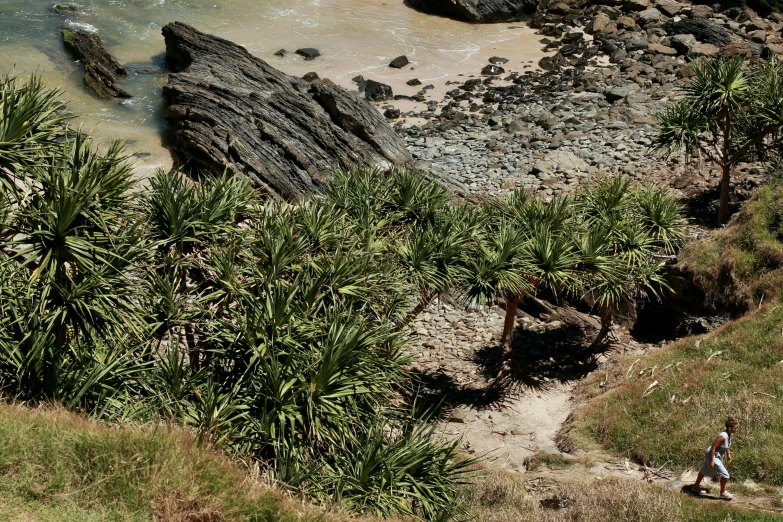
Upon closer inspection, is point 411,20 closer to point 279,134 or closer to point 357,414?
point 279,134

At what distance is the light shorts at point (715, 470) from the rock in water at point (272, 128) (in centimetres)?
1968

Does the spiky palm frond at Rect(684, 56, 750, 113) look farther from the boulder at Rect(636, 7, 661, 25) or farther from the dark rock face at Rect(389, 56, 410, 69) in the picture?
the boulder at Rect(636, 7, 661, 25)

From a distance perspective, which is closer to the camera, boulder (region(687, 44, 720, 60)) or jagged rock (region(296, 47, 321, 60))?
boulder (region(687, 44, 720, 60))

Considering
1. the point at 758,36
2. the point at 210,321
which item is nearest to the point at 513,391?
the point at 210,321

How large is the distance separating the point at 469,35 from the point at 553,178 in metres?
24.2

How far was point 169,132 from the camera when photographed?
3791cm

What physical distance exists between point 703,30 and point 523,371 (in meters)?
33.4

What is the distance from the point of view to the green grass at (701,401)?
1712 centimetres

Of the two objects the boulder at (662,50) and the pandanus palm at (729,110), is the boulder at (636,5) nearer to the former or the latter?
the boulder at (662,50)

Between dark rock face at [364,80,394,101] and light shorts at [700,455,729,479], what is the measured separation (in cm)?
3146

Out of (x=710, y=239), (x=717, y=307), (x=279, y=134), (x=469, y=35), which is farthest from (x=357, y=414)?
(x=469, y=35)

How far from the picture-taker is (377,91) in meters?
44.0

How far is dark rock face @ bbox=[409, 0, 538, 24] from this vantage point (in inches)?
2251

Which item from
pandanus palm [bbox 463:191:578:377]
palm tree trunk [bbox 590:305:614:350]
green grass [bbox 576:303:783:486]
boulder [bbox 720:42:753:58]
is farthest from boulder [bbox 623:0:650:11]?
green grass [bbox 576:303:783:486]
